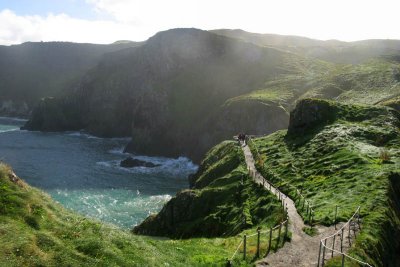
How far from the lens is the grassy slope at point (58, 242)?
18578 millimetres

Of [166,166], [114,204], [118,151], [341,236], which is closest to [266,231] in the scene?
[341,236]

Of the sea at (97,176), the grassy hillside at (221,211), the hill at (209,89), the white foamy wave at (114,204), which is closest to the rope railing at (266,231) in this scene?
the grassy hillside at (221,211)

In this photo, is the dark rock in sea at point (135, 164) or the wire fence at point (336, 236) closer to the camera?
the wire fence at point (336, 236)

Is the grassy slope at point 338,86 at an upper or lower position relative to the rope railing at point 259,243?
upper

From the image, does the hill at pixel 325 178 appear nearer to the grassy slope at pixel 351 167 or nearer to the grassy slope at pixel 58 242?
the grassy slope at pixel 351 167

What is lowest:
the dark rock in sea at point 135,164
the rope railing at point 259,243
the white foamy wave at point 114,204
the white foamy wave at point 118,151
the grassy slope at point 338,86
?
the white foamy wave at point 118,151

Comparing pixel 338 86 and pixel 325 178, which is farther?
pixel 338 86

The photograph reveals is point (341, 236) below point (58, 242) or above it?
below

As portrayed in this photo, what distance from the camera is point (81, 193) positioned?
8731 centimetres

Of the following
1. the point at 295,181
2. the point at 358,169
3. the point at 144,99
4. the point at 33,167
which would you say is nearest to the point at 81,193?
the point at 33,167

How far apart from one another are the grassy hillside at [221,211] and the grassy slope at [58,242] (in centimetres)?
1175

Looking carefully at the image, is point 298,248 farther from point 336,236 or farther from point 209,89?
point 209,89

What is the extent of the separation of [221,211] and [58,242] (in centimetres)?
2677

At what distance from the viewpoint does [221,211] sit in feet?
147
